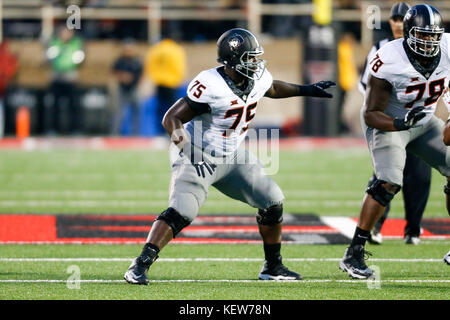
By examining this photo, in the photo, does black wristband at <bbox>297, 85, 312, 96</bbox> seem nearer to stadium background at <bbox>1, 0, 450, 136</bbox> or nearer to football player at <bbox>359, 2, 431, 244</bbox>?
football player at <bbox>359, 2, 431, 244</bbox>

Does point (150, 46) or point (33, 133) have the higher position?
point (150, 46)

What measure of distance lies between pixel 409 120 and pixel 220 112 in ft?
3.54

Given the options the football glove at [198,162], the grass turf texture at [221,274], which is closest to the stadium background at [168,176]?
the grass turf texture at [221,274]

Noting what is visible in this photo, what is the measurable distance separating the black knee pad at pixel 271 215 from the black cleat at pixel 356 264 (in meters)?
0.48

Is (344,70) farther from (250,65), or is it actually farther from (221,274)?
(250,65)

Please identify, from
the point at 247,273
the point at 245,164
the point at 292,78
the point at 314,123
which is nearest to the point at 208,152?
the point at 245,164

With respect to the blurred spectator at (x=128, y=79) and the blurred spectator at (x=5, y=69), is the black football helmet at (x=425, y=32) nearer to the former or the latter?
the blurred spectator at (x=128, y=79)

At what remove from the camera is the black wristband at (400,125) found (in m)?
6.01

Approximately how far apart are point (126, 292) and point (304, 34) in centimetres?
1323

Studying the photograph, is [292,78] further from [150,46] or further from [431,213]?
[431,213]

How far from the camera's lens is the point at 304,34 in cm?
1827

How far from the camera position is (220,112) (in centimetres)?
590
